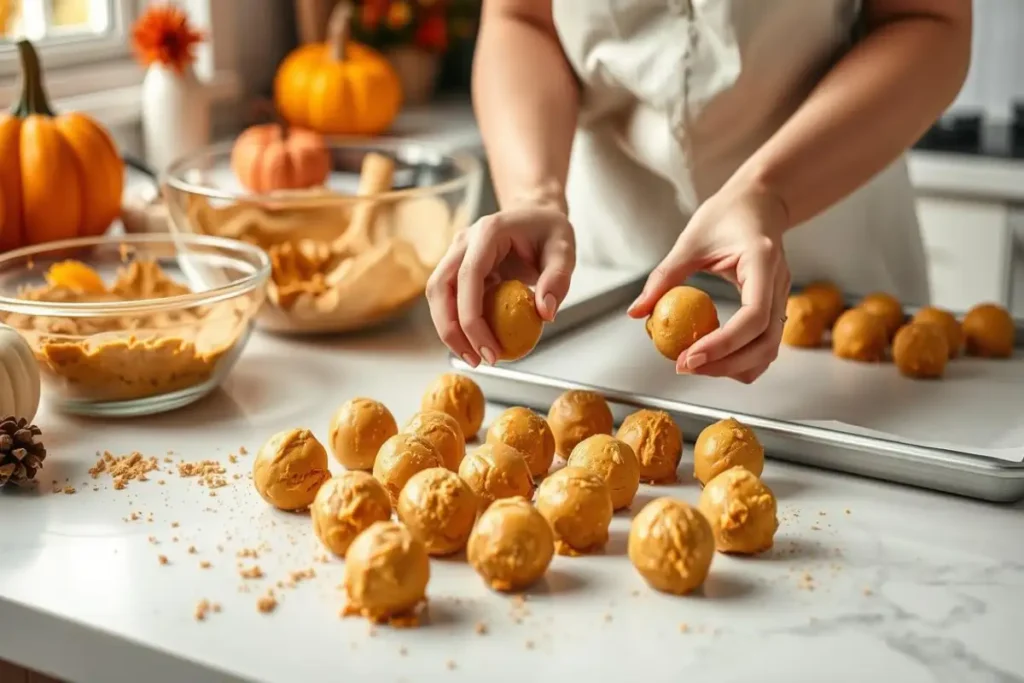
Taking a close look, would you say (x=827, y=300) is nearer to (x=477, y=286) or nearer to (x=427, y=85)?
(x=477, y=286)

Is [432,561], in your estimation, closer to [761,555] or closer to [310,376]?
[761,555]

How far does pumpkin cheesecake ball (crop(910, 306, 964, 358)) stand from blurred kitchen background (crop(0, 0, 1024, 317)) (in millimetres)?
1069

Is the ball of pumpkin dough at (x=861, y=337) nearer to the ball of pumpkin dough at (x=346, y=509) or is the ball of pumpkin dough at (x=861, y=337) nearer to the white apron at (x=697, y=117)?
the white apron at (x=697, y=117)

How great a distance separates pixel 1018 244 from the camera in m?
2.16

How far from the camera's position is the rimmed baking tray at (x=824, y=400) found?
0.91 meters

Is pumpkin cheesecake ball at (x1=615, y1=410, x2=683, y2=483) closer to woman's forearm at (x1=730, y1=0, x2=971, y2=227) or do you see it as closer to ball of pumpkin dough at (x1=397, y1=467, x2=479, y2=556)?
ball of pumpkin dough at (x1=397, y1=467, x2=479, y2=556)

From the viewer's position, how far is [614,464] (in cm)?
87

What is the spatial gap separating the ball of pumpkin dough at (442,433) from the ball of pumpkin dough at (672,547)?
8.0 inches

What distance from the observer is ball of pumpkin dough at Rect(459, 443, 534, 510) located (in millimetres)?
863

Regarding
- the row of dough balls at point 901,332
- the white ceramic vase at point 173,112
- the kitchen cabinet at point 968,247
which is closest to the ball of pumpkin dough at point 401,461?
the row of dough balls at point 901,332

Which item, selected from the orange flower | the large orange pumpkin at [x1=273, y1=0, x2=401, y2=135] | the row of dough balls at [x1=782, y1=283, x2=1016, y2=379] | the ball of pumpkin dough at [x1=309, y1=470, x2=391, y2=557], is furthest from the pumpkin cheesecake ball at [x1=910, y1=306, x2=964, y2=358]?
the large orange pumpkin at [x1=273, y1=0, x2=401, y2=135]

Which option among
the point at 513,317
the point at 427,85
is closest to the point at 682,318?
the point at 513,317

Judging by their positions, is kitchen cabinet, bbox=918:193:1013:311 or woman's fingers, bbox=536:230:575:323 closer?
woman's fingers, bbox=536:230:575:323

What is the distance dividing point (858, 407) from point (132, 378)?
668 millimetres
